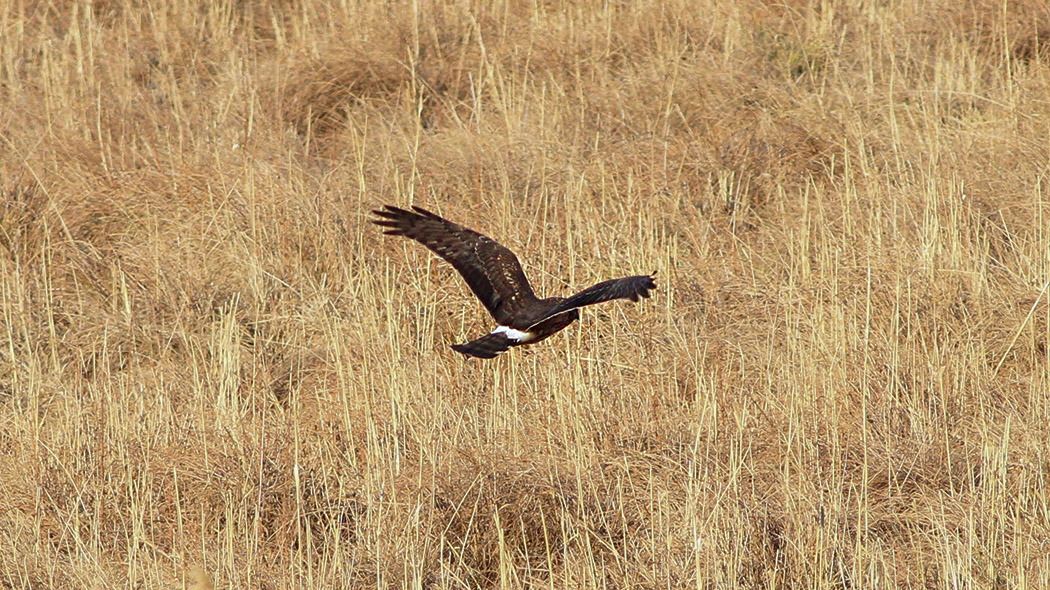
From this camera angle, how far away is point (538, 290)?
522 centimetres

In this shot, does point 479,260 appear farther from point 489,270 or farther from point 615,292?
point 615,292

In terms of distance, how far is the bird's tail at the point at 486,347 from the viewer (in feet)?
13.0

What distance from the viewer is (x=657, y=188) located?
583cm

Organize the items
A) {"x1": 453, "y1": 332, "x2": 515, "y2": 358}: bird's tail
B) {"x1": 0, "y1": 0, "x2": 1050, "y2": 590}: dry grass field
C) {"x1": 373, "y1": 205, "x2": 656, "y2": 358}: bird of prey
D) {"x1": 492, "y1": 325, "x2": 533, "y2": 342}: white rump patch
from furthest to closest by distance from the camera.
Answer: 1. {"x1": 373, "y1": 205, "x2": 656, "y2": 358}: bird of prey
2. {"x1": 492, "y1": 325, "x2": 533, "y2": 342}: white rump patch
3. {"x1": 453, "y1": 332, "x2": 515, "y2": 358}: bird's tail
4. {"x1": 0, "y1": 0, "x2": 1050, "y2": 590}: dry grass field

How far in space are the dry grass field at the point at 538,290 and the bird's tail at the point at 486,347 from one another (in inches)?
11.4

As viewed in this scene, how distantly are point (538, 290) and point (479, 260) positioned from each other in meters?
0.72

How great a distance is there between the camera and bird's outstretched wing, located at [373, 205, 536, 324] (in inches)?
176

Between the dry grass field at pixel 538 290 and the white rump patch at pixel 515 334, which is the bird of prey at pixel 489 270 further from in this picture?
the dry grass field at pixel 538 290

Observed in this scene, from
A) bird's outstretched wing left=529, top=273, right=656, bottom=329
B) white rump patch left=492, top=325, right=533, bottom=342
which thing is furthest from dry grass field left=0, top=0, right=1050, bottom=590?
bird's outstretched wing left=529, top=273, right=656, bottom=329

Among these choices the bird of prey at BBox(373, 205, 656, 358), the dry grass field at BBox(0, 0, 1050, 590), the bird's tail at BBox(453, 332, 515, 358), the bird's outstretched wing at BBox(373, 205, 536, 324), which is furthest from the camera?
the bird's outstretched wing at BBox(373, 205, 536, 324)

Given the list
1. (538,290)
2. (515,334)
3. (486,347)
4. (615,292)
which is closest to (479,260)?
(515,334)

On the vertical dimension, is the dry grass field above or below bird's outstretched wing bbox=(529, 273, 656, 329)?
below

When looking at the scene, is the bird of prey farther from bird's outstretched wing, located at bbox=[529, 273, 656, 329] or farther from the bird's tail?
bird's outstretched wing, located at bbox=[529, 273, 656, 329]

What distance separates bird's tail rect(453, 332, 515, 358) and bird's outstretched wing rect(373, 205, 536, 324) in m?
0.34
